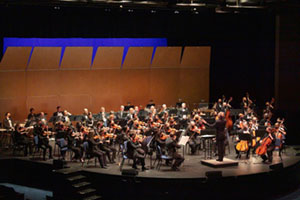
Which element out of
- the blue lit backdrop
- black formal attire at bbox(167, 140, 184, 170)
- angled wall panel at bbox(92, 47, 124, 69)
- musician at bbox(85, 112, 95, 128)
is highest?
the blue lit backdrop

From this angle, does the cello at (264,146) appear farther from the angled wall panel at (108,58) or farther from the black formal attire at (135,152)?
the angled wall panel at (108,58)

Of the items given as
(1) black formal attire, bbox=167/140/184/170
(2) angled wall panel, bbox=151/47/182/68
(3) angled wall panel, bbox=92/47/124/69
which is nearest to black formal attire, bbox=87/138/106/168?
(1) black formal attire, bbox=167/140/184/170

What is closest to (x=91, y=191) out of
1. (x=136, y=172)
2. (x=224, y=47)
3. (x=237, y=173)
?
(x=136, y=172)

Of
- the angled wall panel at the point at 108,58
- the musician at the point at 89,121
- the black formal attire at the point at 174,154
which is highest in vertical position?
the angled wall panel at the point at 108,58

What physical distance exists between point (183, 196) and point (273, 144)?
3828mm

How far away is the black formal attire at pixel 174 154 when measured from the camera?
14336 millimetres

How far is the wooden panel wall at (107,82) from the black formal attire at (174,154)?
7.94 metres

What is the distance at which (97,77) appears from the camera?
73.3 ft

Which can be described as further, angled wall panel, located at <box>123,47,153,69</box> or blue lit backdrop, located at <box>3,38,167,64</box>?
angled wall panel, located at <box>123,47,153,69</box>

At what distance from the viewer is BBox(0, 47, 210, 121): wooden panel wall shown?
797 inches

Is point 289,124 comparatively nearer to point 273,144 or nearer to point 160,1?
point 273,144

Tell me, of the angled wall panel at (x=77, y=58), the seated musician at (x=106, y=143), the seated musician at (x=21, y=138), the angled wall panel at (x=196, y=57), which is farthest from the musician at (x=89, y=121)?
the angled wall panel at (x=196, y=57)

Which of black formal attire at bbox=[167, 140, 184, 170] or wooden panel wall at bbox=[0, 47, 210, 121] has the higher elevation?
wooden panel wall at bbox=[0, 47, 210, 121]

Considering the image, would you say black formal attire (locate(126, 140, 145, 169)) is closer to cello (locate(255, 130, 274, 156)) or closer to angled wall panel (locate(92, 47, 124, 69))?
cello (locate(255, 130, 274, 156))
